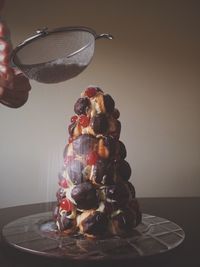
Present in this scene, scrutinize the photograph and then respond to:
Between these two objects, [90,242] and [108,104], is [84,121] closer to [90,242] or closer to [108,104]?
[108,104]

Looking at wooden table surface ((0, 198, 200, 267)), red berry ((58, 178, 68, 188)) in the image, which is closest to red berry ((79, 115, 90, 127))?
red berry ((58, 178, 68, 188))

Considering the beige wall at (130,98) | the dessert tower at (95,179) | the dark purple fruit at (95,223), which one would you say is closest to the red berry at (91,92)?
the dessert tower at (95,179)

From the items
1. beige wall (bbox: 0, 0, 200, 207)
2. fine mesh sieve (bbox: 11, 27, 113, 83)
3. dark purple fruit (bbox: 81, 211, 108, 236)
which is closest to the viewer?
dark purple fruit (bbox: 81, 211, 108, 236)

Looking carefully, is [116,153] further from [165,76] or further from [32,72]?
[165,76]

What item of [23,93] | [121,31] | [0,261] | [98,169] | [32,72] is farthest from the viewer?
[121,31]

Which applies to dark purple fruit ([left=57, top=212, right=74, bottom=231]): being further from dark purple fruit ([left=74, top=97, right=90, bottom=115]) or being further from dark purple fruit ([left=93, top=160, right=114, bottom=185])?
dark purple fruit ([left=74, top=97, right=90, bottom=115])

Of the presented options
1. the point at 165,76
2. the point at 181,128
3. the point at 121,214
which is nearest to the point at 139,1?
the point at 165,76

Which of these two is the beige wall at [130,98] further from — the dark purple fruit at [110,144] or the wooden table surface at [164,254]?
the dark purple fruit at [110,144]
